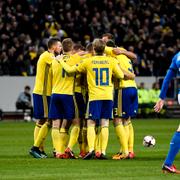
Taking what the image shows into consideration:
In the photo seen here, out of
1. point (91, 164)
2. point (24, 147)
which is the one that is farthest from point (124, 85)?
point (24, 147)

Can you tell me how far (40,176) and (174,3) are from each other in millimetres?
30604

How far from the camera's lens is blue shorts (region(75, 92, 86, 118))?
17234 mm

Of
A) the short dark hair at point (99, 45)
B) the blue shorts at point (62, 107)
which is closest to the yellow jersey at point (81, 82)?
the blue shorts at point (62, 107)

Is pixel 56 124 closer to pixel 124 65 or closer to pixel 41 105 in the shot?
pixel 41 105

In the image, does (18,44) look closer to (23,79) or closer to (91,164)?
(23,79)

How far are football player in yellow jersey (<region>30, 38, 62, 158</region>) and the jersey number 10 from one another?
1272 mm

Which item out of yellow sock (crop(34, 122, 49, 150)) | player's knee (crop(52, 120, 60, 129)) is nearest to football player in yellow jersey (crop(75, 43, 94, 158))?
player's knee (crop(52, 120, 60, 129))

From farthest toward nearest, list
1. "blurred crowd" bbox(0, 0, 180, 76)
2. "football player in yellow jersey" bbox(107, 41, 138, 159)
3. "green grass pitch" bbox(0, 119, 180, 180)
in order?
"blurred crowd" bbox(0, 0, 180, 76) < "football player in yellow jersey" bbox(107, 41, 138, 159) < "green grass pitch" bbox(0, 119, 180, 180)

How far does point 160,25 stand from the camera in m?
42.0

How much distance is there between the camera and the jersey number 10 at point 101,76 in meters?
16.8

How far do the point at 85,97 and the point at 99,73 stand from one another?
0.85 m

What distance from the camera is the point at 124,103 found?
1755 centimetres

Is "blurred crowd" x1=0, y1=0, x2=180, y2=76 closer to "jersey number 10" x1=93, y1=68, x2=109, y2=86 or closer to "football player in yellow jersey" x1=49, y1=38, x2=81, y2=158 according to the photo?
"football player in yellow jersey" x1=49, y1=38, x2=81, y2=158

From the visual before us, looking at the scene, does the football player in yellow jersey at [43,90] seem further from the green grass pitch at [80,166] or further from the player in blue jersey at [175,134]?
the player in blue jersey at [175,134]
